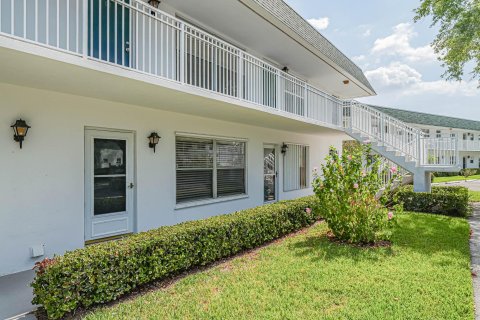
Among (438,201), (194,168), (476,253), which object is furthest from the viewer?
(438,201)

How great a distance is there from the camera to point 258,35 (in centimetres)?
910

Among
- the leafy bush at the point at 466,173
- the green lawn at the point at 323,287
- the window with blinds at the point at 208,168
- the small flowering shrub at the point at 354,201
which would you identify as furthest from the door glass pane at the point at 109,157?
the leafy bush at the point at 466,173

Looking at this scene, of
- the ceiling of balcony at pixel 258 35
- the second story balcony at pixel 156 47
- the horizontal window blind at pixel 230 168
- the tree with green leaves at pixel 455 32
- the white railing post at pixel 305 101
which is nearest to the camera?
the second story balcony at pixel 156 47

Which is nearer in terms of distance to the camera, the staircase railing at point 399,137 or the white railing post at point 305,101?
the white railing post at point 305,101

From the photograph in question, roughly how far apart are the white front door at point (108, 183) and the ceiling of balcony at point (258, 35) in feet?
11.8

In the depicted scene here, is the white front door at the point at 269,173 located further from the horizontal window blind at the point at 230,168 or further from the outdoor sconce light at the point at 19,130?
the outdoor sconce light at the point at 19,130

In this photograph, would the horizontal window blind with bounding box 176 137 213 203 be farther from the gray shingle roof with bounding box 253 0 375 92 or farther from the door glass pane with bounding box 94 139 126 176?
the gray shingle roof with bounding box 253 0 375 92

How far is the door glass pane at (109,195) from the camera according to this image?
619 cm

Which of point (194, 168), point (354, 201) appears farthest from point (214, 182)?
point (354, 201)

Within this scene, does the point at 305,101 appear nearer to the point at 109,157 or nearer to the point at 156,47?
the point at 156,47

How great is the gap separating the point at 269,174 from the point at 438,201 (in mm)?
5981

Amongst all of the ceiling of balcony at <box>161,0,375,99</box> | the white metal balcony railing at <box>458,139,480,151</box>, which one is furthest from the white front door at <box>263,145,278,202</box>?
the white metal balcony railing at <box>458,139,480,151</box>

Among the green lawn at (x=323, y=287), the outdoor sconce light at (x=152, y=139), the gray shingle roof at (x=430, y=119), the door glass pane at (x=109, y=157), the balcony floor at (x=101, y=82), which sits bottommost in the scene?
the green lawn at (x=323, y=287)

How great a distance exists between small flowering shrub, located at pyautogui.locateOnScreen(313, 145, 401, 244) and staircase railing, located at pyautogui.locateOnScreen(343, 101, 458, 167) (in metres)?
5.10
